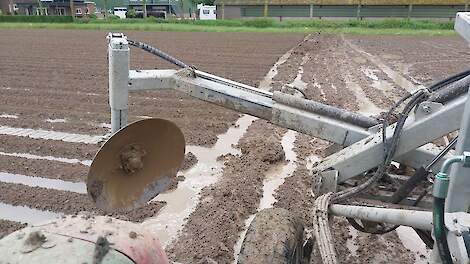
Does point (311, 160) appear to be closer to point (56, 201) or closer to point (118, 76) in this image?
point (56, 201)

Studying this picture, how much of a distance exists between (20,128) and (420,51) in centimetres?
1848

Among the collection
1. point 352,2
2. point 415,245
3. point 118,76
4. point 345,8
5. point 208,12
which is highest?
point 352,2

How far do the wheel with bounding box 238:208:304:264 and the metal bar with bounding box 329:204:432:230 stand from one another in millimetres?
411

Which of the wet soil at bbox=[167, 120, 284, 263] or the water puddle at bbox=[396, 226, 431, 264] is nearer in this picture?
the wet soil at bbox=[167, 120, 284, 263]

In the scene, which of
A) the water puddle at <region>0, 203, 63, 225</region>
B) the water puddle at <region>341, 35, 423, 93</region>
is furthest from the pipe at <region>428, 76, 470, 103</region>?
the water puddle at <region>341, 35, 423, 93</region>

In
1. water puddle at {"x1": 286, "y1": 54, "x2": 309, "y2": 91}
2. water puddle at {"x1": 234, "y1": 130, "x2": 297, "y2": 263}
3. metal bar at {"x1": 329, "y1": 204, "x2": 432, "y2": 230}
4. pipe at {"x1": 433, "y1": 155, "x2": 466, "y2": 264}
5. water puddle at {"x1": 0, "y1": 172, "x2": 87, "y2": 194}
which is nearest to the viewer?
pipe at {"x1": 433, "y1": 155, "x2": 466, "y2": 264}

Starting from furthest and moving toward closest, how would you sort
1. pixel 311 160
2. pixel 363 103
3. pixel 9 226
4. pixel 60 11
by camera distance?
pixel 60 11
pixel 363 103
pixel 311 160
pixel 9 226

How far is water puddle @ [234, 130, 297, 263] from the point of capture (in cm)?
556

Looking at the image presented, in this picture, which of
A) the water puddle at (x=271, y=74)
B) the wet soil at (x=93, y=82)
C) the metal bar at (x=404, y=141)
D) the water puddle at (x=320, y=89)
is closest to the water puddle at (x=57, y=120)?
the wet soil at (x=93, y=82)

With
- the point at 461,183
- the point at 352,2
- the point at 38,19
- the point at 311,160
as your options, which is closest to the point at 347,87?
the point at 311,160

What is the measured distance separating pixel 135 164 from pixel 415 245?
2946 mm

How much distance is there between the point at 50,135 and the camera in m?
8.02

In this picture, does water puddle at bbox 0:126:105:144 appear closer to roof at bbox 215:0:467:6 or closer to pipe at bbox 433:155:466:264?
pipe at bbox 433:155:466:264

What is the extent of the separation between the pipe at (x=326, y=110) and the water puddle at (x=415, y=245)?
160cm
